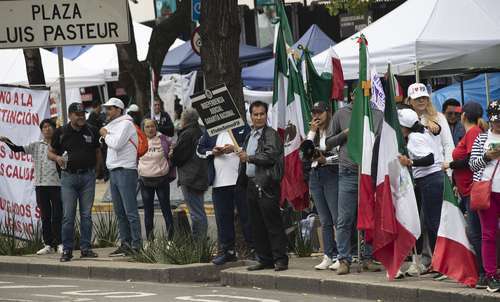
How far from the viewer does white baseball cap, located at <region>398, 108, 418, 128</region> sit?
42.4 feet

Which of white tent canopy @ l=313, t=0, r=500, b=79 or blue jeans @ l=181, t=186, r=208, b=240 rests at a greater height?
white tent canopy @ l=313, t=0, r=500, b=79

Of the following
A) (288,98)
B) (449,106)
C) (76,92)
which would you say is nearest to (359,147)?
(288,98)

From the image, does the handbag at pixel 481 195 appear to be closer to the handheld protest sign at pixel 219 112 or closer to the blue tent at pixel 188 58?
the handheld protest sign at pixel 219 112

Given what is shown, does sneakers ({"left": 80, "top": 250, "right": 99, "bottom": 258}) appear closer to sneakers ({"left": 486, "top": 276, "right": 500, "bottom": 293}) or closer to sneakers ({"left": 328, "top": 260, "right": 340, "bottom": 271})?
sneakers ({"left": 328, "top": 260, "right": 340, "bottom": 271})

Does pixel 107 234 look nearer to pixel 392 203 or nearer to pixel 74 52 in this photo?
pixel 392 203

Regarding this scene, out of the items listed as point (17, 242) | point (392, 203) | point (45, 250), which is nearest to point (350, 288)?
point (392, 203)

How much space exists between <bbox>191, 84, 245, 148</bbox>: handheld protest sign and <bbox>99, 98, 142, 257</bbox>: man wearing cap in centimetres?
150

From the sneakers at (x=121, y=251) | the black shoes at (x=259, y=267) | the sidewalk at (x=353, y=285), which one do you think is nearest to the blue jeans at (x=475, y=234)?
the sidewalk at (x=353, y=285)

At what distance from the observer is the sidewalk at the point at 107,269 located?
14570 mm

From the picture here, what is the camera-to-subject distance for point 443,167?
40.5ft

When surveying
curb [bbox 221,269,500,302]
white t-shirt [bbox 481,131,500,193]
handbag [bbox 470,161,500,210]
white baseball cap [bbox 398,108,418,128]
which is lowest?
curb [bbox 221,269,500,302]

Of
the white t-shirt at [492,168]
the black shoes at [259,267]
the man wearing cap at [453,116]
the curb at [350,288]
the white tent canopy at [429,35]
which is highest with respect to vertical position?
the white tent canopy at [429,35]

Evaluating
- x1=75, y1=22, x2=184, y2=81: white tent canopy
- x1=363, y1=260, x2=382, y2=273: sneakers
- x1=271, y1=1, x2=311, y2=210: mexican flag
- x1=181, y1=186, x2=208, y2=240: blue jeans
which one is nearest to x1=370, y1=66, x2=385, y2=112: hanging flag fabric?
x1=271, y1=1, x2=311, y2=210: mexican flag

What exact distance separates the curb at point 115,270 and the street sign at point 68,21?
8.93 ft
